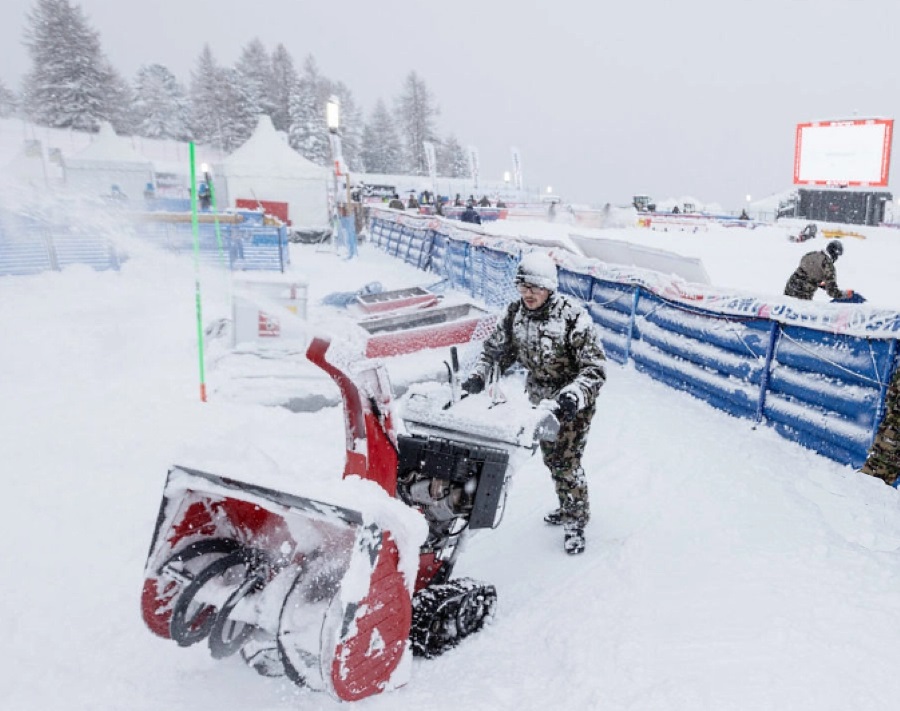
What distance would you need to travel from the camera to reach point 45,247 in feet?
44.3

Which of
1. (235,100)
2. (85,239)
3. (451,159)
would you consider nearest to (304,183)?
(85,239)

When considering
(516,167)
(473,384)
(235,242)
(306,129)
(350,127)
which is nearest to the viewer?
(473,384)

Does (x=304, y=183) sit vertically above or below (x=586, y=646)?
above

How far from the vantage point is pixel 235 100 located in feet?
202

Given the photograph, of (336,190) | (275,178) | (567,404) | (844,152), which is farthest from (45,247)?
(844,152)

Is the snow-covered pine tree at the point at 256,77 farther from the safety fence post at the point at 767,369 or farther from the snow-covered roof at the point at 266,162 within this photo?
the safety fence post at the point at 767,369

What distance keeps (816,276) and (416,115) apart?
75.3 metres

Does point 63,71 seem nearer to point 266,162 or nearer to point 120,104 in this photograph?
point 120,104

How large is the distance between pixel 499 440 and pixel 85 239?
1504 centimetres

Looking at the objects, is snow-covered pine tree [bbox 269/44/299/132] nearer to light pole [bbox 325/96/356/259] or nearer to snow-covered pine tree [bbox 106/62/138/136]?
snow-covered pine tree [bbox 106/62/138/136]

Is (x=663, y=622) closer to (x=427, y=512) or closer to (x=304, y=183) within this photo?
(x=427, y=512)

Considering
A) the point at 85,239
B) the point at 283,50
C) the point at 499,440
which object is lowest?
the point at 499,440

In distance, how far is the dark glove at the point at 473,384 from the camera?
142 inches

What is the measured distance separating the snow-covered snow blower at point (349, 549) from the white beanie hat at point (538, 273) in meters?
0.93
